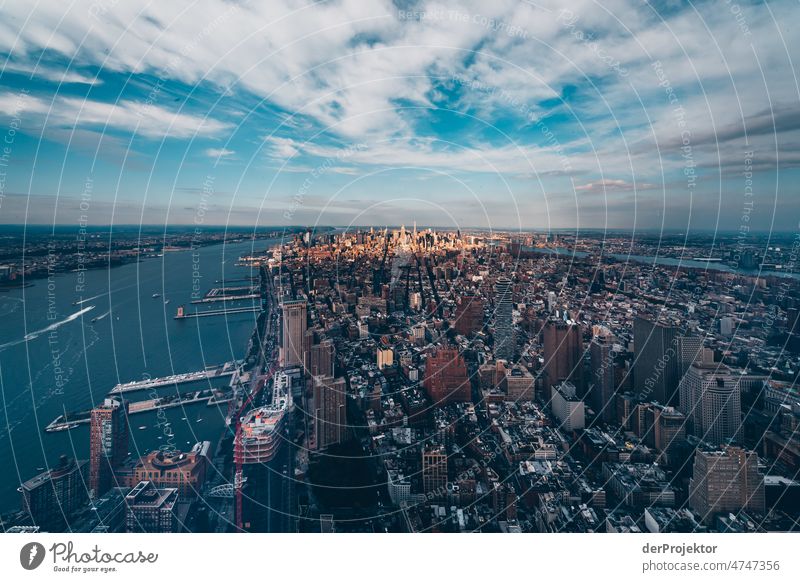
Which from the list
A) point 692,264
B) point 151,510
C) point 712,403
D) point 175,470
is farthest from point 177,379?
point 692,264

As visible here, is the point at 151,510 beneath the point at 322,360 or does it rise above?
beneath

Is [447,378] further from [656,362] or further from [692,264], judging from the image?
[692,264]

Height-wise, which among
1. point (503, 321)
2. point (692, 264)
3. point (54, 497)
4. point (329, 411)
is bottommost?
point (54, 497)

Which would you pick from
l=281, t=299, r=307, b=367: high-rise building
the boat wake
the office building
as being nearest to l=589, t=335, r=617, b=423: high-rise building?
the office building

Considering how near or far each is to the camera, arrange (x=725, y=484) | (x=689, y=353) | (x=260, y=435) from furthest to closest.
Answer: (x=689, y=353), (x=260, y=435), (x=725, y=484)

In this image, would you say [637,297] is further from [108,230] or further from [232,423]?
[108,230]
